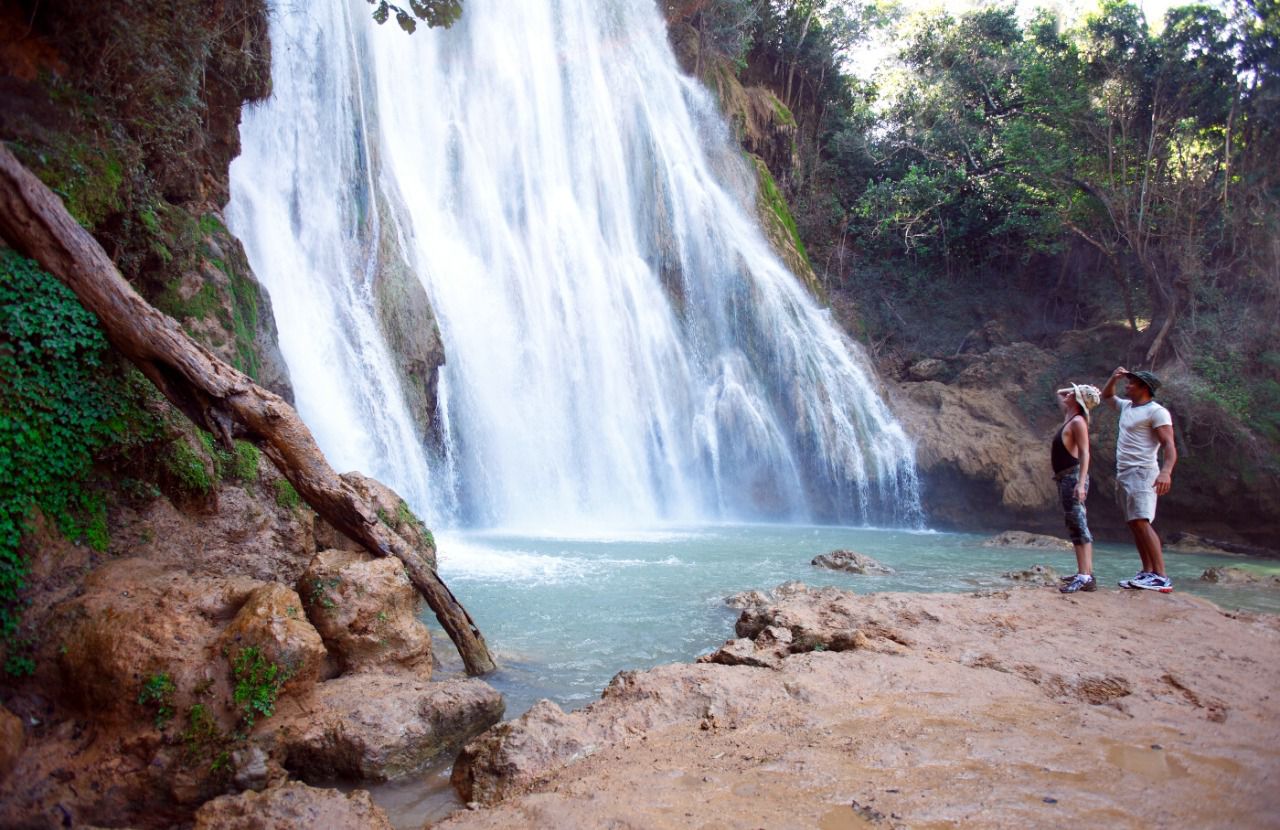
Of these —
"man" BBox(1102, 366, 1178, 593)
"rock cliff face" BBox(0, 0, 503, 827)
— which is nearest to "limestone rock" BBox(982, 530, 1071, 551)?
"man" BBox(1102, 366, 1178, 593)

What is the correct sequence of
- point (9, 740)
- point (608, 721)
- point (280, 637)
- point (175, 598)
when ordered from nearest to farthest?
point (9, 740) → point (608, 721) → point (280, 637) → point (175, 598)

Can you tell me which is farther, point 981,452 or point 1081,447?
point 981,452

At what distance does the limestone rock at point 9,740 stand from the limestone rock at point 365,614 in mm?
1329

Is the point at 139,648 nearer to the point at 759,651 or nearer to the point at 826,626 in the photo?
the point at 759,651

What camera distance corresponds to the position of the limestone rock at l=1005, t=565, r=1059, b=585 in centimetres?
871

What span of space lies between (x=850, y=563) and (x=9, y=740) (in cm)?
843

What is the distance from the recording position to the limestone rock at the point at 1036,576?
8711 millimetres

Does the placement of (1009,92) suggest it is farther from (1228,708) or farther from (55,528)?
(55,528)

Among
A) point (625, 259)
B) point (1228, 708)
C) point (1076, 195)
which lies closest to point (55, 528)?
point (1228, 708)

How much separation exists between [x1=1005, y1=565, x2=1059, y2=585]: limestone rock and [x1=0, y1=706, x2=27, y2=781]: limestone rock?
29.5 feet

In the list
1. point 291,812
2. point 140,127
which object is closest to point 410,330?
point 140,127

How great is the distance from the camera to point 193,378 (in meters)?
4.44

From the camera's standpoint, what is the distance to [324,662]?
4.25 metres

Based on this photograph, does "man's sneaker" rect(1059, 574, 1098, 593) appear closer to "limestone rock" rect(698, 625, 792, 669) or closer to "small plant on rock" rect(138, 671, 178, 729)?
"limestone rock" rect(698, 625, 792, 669)
